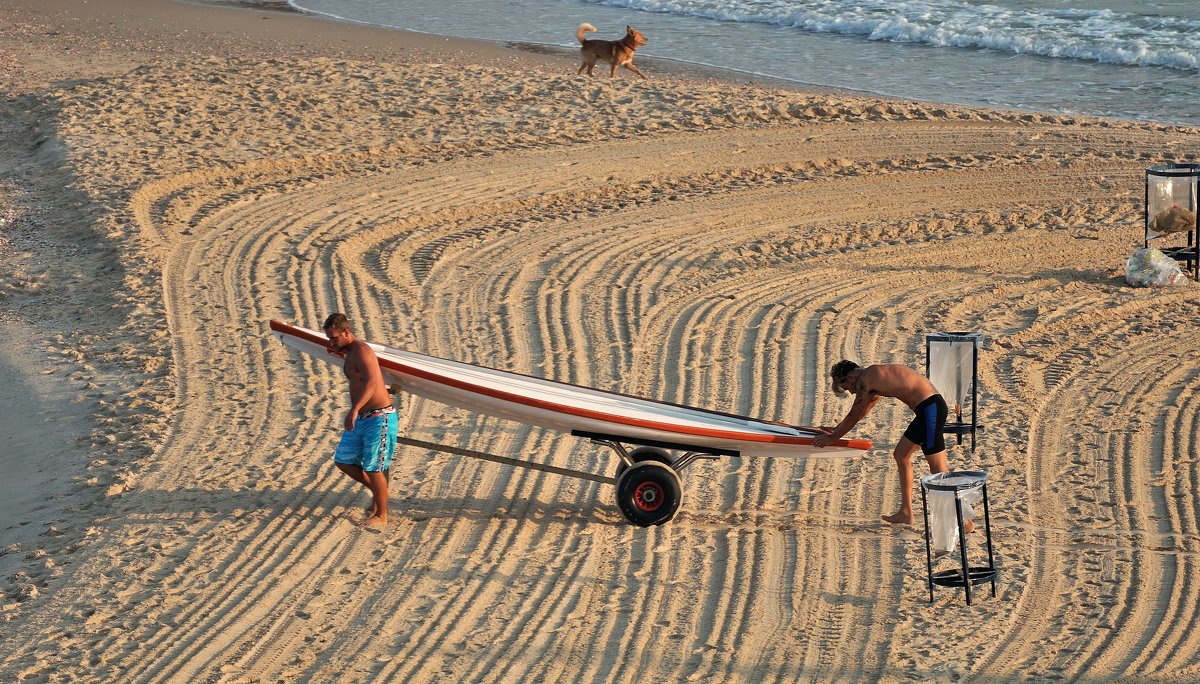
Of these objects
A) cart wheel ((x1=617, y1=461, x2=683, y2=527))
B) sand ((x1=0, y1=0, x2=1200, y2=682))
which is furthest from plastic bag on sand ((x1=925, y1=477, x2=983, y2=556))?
cart wheel ((x1=617, y1=461, x2=683, y2=527))

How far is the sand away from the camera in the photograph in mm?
6551

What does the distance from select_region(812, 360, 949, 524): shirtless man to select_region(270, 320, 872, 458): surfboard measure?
210mm

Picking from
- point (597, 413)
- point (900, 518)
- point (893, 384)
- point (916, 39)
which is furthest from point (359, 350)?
point (916, 39)

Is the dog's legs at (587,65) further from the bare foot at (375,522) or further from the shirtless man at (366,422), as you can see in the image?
the bare foot at (375,522)

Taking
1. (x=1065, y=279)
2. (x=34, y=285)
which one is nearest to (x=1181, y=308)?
(x=1065, y=279)

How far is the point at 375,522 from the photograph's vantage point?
7.58 m

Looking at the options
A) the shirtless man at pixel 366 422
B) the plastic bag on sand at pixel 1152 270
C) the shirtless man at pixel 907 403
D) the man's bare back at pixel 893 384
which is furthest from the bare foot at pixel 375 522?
the plastic bag on sand at pixel 1152 270

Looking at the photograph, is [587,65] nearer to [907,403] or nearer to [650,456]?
[650,456]

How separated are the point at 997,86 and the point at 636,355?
40.7 feet

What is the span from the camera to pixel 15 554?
7.36m

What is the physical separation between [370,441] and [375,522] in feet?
1.65

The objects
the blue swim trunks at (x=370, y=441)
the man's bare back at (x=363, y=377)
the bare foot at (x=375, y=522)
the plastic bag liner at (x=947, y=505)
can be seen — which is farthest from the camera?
the bare foot at (x=375, y=522)

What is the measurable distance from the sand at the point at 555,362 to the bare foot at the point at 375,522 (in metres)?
0.13

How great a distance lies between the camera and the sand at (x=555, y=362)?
6551 mm
